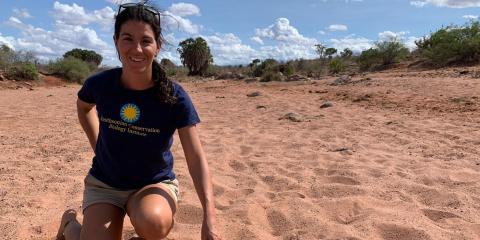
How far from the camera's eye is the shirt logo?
2186 mm

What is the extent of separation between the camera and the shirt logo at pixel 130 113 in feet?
7.17

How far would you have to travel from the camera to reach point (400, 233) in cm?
273

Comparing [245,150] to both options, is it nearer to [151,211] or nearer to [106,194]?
[106,194]

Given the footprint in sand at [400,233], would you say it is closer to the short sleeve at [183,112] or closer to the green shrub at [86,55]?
the short sleeve at [183,112]

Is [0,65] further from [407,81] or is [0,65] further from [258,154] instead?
[258,154]

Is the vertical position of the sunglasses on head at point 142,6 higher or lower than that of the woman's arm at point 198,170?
higher

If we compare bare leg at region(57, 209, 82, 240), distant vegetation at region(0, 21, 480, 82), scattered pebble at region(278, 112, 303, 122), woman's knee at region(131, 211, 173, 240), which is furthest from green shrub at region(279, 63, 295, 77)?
woman's knee at region(131, 211, 173, 240)

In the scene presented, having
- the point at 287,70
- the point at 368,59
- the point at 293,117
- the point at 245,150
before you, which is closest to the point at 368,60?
the point at 368,59

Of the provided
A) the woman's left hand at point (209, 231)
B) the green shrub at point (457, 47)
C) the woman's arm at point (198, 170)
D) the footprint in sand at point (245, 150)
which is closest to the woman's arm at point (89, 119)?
the woman's arm at point (198, 170)

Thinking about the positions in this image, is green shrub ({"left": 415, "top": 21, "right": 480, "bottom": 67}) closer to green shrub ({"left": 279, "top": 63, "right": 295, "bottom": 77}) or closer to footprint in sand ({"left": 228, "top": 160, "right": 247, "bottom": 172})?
green shrub ({"left": 279, "top": 63, "right": 295, "bottom": 77})

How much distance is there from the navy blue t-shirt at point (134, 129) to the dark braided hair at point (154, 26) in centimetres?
4

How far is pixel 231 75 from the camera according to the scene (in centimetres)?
2598

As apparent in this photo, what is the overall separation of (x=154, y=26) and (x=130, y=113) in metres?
0.43

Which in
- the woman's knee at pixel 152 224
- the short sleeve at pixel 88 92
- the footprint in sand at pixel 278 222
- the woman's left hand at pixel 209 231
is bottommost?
the footprint in sand at pixel 278 222
